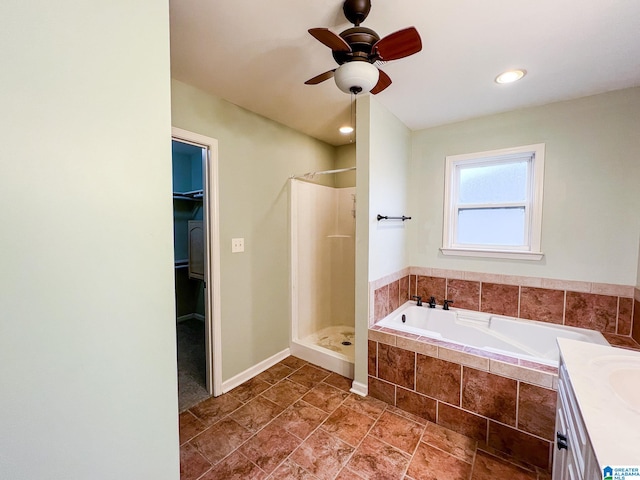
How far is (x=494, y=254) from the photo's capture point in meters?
2.53

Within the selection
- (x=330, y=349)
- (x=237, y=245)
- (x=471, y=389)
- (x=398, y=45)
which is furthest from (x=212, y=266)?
(x=471, y=389)

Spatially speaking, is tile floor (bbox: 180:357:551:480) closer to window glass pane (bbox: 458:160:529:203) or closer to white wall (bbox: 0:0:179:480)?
white wall (bbox: 0:0:179:480)

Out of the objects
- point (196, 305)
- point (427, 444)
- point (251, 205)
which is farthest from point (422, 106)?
point (196, 305)

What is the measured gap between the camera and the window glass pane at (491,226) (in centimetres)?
249

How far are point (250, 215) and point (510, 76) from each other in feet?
7.24

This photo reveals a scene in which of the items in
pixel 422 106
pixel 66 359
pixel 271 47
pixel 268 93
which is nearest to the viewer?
pixel 66 359

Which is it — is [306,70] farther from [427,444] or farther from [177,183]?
[177,183]

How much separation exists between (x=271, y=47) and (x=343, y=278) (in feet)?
8.43

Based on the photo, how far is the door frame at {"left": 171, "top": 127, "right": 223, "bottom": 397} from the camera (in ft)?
7.07

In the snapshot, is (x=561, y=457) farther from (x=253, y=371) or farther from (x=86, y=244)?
(x=253, y=371)

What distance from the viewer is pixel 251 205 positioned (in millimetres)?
2479

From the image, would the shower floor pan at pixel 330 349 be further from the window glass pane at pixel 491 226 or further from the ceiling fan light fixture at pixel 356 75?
the ceiling fan light fixture at pixel 356 75

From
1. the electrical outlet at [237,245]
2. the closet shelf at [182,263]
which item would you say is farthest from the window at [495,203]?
the closet shelf at [182,263]

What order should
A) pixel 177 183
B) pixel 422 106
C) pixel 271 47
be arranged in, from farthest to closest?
pixel 177 183, pixel 422 106, pixel 271 47
